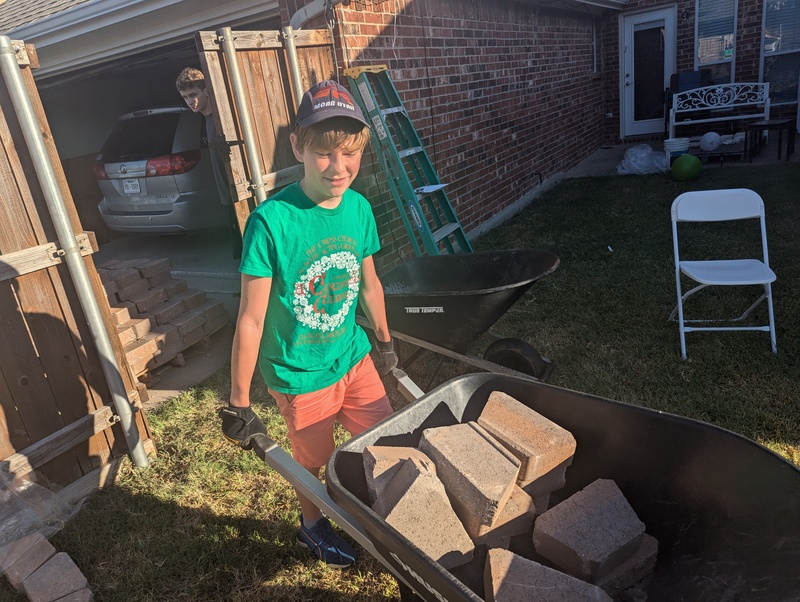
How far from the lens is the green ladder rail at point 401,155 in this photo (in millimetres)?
4859

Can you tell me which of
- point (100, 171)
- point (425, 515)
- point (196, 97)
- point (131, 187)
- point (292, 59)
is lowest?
point (425, 515)

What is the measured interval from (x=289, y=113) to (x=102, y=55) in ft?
13.0

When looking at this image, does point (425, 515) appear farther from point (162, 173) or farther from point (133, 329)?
point (162, 173)

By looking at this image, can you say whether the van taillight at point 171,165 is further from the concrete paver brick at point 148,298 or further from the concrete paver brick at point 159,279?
the concrete paver brick at point 148,298

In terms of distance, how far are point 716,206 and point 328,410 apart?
362 centimetres

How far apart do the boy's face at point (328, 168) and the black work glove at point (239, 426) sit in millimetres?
836

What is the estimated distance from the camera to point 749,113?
38.2 feet

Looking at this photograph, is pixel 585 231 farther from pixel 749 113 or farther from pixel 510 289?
pixel 749 113

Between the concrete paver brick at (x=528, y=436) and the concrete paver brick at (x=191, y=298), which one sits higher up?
the concrete paver brick at (x=528, y=436)

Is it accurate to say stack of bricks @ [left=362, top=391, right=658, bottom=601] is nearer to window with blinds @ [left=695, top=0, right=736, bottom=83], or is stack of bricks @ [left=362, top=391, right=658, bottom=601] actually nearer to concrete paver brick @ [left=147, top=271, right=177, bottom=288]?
concrete paver brick @ [left=147, top=271, right=177, bottom=288]

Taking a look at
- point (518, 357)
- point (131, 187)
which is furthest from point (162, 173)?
point (518, 357)

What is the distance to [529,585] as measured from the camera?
136 centimetres

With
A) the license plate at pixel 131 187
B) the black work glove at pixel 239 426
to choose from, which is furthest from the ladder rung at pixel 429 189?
the license plate at pixel 131 187

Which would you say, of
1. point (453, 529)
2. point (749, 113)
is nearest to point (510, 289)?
point (453, 529)
